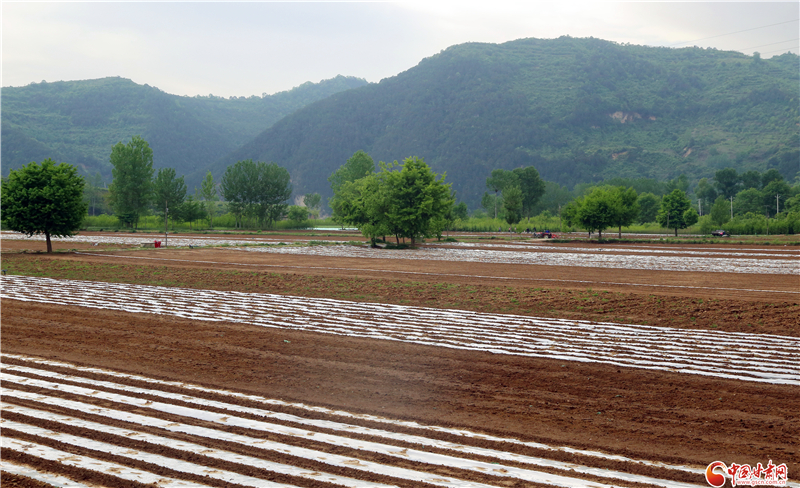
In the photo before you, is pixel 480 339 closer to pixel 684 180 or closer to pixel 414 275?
pixel 414 275

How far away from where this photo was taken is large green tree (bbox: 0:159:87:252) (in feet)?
114

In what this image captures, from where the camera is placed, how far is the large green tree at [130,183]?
88.2 m

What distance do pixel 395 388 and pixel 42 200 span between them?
35.5m

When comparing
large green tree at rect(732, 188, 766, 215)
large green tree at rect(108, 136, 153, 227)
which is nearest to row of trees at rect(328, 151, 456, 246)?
large green tree at rect(108, 136, 153, 227)

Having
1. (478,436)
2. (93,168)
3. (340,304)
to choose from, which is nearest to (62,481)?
(478,436)

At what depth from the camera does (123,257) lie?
34.5 meters

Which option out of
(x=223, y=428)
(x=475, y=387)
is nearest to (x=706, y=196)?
(x=475, y=387)

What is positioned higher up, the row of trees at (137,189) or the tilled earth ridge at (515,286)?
the row of trees at (137,189)

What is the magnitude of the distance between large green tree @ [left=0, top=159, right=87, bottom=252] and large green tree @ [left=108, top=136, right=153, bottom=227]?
5469 cm

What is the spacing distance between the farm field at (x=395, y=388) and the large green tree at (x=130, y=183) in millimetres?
77451

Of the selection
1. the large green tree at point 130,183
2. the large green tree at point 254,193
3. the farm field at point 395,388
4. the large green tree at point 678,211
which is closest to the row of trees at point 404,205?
the farm field at point 395,388

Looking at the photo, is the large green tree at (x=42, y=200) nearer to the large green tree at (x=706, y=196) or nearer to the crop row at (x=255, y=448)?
the crop row at (x=255, y=448)

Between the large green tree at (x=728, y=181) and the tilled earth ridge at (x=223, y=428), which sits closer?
the tilled earth ridge at (x=223, y=428)

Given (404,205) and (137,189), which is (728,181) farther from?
(137,189)
